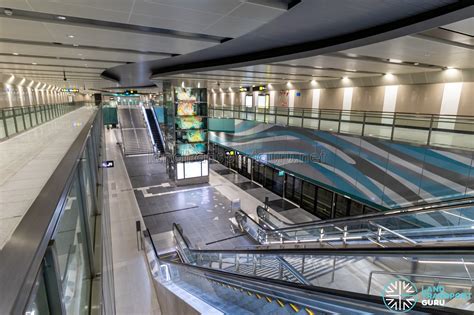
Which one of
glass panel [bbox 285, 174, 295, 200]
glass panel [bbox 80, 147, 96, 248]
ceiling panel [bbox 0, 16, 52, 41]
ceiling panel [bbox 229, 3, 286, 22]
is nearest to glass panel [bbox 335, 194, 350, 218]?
glass panel [bbox 285, 174, 295, 200]

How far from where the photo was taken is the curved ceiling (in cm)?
415

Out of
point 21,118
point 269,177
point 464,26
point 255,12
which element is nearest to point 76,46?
point 255,12

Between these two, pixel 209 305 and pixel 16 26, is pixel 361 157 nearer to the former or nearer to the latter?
pixel 209 305

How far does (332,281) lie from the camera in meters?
4.09

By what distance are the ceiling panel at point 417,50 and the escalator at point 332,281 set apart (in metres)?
4.52

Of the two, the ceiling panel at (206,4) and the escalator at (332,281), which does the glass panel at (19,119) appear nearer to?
the escalator at (332,281)

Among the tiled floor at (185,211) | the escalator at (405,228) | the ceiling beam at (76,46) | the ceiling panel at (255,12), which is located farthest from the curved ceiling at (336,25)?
the tiled floor at (185,211)

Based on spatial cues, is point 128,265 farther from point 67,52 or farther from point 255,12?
point 255,12

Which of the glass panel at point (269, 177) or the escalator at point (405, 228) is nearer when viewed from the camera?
the escalator at point (405, 228)

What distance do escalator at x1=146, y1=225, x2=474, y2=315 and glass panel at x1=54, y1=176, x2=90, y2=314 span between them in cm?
177

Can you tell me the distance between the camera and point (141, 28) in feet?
16.8

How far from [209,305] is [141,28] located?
17.5 ft

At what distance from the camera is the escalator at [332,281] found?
1971mm

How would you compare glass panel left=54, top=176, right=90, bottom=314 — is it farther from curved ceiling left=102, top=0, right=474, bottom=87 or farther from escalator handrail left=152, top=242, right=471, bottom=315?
curved ceiling left=102, top=0, right=474, bottom=87
